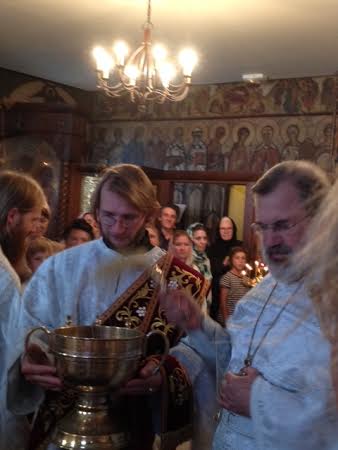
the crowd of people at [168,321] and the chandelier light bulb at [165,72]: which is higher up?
the chandelier light bulb at [165,72]

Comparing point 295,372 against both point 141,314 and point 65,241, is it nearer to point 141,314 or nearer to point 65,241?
point 141,314

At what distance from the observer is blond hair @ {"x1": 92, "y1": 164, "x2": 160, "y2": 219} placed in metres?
2.51

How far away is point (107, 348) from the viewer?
6.17 feet

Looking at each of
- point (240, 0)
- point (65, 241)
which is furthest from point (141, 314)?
point (240, 0)

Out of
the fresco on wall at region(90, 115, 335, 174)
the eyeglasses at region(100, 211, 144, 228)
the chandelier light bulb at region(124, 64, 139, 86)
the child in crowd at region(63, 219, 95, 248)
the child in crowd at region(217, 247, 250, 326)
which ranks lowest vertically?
the child in crowd at region(217, 247, 250, 326)

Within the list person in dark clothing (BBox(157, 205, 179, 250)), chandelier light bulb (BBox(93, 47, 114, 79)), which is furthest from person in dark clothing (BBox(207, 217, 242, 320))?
chandelier light bulb (BBox(93, 47, 114, 79))

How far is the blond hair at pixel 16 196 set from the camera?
2752 millimetres

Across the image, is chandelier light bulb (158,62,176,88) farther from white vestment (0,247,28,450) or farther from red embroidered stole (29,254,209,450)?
white vestment (0,247,28,450)

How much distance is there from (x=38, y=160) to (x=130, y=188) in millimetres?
Result: 7078

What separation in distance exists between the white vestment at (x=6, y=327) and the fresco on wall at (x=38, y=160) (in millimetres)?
6588

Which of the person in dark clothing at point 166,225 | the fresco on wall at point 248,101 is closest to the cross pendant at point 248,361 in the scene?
the person in dark clothing at point 166,225

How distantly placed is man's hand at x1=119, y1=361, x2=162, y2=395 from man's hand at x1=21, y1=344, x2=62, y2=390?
0.24 meters

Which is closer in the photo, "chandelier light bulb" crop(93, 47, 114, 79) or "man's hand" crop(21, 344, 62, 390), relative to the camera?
"man's hand" crop(21, 344, 62, 390)

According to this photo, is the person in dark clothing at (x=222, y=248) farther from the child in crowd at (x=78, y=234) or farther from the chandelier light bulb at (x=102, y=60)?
the child in crowd at (x=78, y=234)
